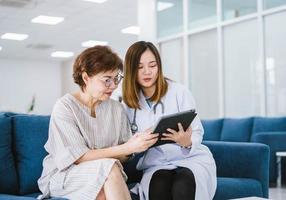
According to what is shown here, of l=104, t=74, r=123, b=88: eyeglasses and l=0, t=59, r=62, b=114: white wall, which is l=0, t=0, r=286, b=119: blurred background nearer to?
l=104, t=74, r=123, b=88: eyeglasses

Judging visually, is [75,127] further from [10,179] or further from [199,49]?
[199,49]

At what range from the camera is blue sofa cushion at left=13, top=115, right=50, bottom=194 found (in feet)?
7.80

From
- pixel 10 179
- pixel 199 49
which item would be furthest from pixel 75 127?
pixel 199 49

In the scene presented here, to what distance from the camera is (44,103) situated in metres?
16.0

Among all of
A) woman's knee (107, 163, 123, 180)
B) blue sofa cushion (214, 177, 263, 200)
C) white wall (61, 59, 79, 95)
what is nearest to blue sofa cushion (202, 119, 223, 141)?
blue sofa cushion (214, 177, 263, 200)

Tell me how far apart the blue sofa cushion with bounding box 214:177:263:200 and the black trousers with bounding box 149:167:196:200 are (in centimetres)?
41

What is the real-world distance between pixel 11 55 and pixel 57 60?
6.13 feet

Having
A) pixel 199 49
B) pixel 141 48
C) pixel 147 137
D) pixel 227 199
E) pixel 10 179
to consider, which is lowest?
pixel 227 199

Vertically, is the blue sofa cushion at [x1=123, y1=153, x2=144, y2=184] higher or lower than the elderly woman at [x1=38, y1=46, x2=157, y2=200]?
lower

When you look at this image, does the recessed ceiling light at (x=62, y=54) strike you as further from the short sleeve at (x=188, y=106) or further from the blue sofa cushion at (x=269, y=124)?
the short sleeve at (x=188, y=106)

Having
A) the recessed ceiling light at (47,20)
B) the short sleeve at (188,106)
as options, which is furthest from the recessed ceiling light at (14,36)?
the short sleeve at (188,106)

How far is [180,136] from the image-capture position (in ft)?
7.15

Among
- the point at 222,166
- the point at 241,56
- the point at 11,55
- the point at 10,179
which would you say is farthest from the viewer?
the point at 11,55

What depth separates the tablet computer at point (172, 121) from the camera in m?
1.98
